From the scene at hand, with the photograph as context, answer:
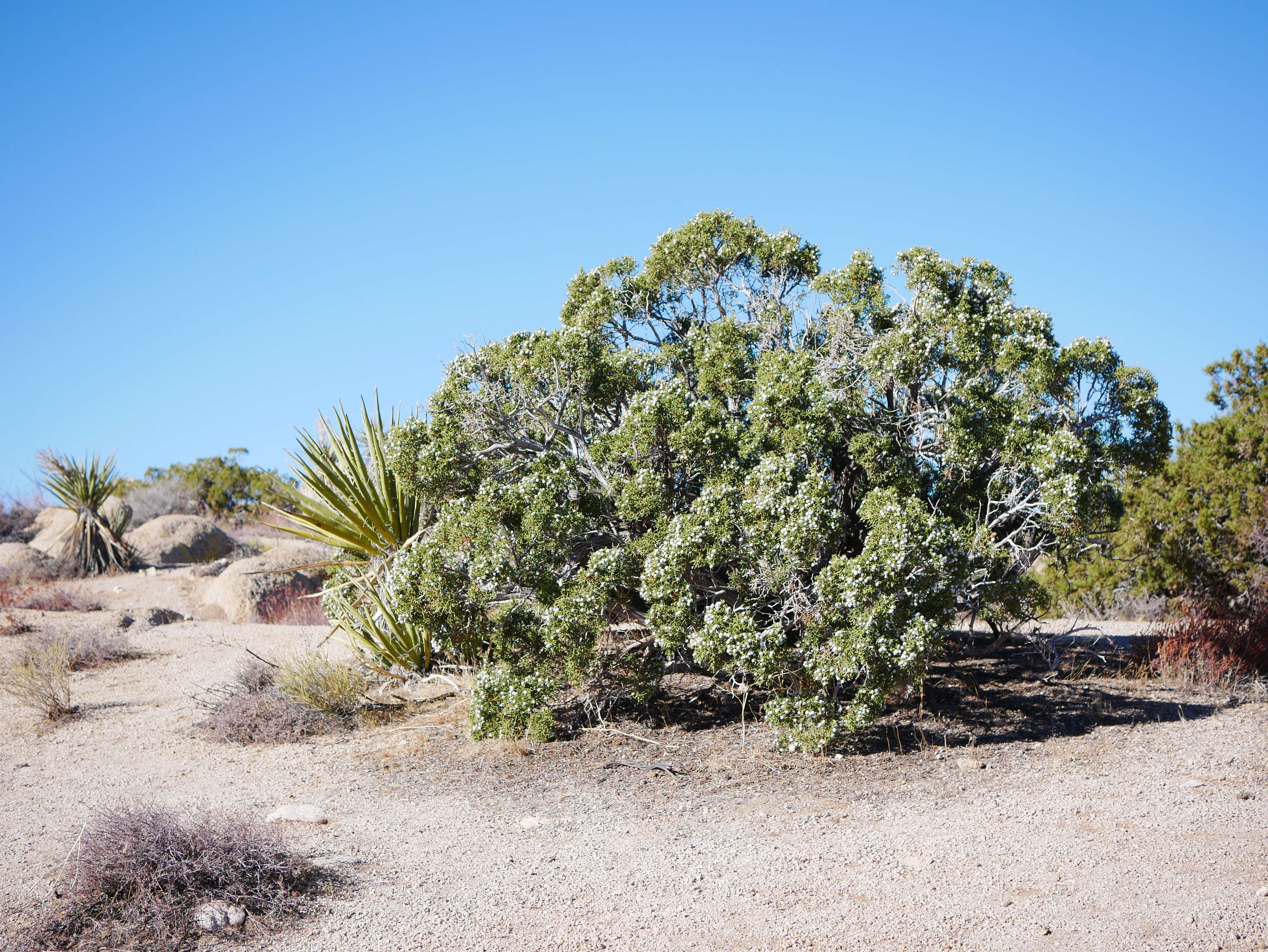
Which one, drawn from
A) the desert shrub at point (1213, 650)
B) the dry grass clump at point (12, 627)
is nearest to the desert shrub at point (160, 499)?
the dry grass clump at point (12, 627)

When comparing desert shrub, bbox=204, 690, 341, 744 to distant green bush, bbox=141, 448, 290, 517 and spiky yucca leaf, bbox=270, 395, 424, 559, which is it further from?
distant green bush, bbox=141, 448, 290, 517

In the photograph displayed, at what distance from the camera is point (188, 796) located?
21.0 feet

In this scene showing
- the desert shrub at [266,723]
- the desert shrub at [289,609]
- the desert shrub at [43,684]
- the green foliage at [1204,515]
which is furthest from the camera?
the desert shrub at [289,609]

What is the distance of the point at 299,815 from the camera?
19.1 feet

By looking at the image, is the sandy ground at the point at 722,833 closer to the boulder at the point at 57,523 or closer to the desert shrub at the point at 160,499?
the boulder at the point at 57,523

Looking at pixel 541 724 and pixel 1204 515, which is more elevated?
pixel 1204 515

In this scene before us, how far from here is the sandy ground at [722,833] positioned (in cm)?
422

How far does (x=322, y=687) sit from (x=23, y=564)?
13.0 m

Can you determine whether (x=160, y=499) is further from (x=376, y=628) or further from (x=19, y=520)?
(x=376, y=628)

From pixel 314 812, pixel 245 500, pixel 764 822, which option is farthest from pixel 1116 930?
pixel 245 500

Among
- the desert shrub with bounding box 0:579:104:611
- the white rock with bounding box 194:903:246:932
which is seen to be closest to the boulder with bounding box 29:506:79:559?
the desert shrub with bounding box 0:579:104:611

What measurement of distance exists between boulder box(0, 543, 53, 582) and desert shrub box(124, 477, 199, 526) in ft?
26.2

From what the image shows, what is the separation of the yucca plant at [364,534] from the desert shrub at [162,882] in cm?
386

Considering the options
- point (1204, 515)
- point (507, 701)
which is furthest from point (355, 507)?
point (1204, 515)
